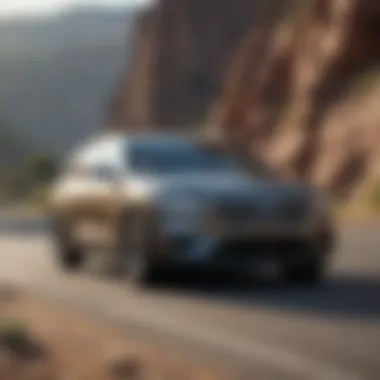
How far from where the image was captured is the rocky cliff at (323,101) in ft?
136

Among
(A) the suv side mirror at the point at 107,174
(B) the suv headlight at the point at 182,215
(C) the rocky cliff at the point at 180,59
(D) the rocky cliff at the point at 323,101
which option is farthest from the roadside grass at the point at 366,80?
(C) the rocky cliff at the point at 180,59

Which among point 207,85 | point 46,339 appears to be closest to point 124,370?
point 46,339

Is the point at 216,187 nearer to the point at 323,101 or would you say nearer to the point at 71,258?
the point at 71,258

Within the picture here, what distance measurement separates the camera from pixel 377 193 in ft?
112

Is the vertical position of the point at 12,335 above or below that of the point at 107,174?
below

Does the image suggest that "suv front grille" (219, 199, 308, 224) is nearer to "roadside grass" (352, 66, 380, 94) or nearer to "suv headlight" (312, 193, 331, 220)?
"suv headlight" (312, 193, 331, 220)

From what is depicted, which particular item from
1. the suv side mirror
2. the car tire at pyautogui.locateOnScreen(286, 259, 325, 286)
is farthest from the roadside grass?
the car tire at pyautogui.locateOnScreen(286, 259, 325, 286)

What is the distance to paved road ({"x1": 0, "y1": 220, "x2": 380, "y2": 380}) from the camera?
10023mm

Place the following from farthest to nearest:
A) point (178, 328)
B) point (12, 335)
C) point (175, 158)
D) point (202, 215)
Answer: point (175, 158) < point (202, 215) < point (178, 328) < point (12, 335)

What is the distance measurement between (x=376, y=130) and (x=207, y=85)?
62.3 metres

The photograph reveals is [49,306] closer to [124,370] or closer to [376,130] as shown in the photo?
[124,370]

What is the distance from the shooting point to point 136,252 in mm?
15172

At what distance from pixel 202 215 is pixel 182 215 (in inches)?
7.2

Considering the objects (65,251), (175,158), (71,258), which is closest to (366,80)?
(71,258)
